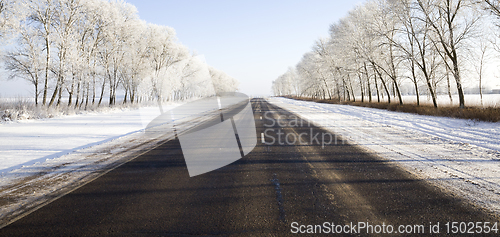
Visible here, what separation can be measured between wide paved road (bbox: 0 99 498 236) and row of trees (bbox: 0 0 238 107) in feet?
58.5

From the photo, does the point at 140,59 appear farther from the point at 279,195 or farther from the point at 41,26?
the point at 279,195

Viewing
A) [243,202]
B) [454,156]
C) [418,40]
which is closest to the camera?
[243,202]

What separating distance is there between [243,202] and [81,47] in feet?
88.0

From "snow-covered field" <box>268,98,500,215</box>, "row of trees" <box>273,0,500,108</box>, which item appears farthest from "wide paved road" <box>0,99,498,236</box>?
"row of trees" <box>273,0,500,108</box>

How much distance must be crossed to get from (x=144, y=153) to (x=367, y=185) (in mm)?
5727

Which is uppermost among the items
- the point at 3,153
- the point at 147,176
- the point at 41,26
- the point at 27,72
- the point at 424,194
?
the point at 41,26

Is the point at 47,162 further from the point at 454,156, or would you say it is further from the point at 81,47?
the point at 81,47

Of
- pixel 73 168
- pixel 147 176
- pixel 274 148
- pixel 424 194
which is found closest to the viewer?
pixel 424 194

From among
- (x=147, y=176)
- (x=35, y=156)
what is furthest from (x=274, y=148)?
(x=35, y=156)

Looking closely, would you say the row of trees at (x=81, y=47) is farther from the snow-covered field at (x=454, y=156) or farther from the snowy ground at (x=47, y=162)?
the snow-covered field at (x=454, y=156)

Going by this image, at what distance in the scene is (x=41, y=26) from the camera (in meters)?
18.1

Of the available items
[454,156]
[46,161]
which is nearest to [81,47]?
[46,161]

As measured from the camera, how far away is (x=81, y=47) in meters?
22.5

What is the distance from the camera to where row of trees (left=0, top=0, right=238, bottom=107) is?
57.8 ft
